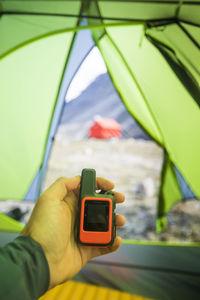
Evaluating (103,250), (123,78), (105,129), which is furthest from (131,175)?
(103,250)

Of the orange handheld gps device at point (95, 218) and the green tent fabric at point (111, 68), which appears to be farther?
the green tent fabric at point (111, 68)

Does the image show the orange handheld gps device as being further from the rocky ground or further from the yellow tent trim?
the rocky ground

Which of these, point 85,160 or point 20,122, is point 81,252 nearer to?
point 20,122

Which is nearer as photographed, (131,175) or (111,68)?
(111,68)

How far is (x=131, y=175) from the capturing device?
254 cm

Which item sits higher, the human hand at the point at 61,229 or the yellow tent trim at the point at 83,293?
the human hand at the point at 61,229

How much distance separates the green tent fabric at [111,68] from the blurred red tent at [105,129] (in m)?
2.19

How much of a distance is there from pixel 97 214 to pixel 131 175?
77.4 inches

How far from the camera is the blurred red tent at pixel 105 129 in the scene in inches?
141

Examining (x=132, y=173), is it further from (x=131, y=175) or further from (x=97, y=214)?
(x=97, y=214)

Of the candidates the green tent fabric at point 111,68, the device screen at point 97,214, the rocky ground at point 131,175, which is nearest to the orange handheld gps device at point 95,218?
the device screen at point 97,214

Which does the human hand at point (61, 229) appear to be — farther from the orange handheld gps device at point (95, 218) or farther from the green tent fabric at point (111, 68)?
the green tent fabric at point (111, 68)

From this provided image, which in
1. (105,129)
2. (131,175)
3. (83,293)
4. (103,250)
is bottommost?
(83,293)

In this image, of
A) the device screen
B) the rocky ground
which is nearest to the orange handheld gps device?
the device screen
